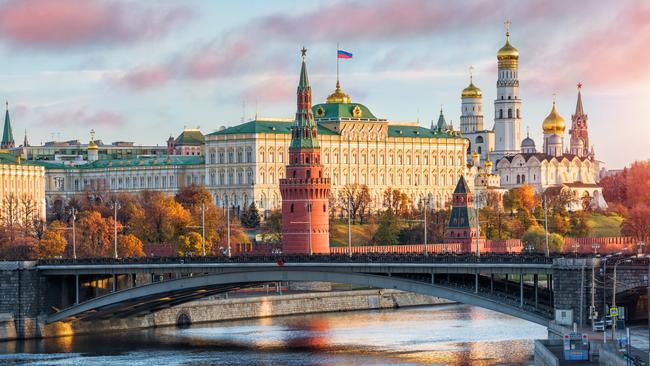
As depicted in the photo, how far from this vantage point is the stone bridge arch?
94.6 metres

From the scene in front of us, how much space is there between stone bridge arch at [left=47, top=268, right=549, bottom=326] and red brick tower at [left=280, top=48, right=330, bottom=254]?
33.9 metres

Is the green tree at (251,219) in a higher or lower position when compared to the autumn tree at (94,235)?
higher

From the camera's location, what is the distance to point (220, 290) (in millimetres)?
111688

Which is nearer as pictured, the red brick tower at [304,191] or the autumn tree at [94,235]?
the autumn tree at [94,235]

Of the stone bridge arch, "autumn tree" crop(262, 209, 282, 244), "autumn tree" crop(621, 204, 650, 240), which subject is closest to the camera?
the stone bridge arch

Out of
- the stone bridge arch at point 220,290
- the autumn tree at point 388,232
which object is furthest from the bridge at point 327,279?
the autumn tree at point 388,232

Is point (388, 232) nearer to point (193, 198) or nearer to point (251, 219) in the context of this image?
point (251, 219)

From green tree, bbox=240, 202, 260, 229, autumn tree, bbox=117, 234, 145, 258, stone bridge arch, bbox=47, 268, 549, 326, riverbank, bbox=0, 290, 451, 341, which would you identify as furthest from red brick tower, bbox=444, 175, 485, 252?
stone bridge arch, bbox=47, 268, 549, 326

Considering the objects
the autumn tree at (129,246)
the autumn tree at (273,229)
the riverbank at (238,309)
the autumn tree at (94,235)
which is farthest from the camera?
the autumn tree at (273,229)

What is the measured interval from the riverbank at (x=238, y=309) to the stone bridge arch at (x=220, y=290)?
93 cm

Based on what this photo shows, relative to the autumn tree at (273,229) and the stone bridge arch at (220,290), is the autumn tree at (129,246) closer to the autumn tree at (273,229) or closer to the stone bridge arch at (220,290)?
the autumn tree at (273,229)

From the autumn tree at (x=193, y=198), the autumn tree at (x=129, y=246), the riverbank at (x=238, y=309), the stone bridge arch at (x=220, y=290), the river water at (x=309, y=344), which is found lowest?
the river water at (x=309, y=344)

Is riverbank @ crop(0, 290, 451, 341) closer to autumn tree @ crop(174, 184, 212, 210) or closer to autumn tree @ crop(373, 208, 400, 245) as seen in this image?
autumn tree @ crop(373, 208, 400, 245)

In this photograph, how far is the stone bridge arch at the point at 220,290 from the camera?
94625 mm
